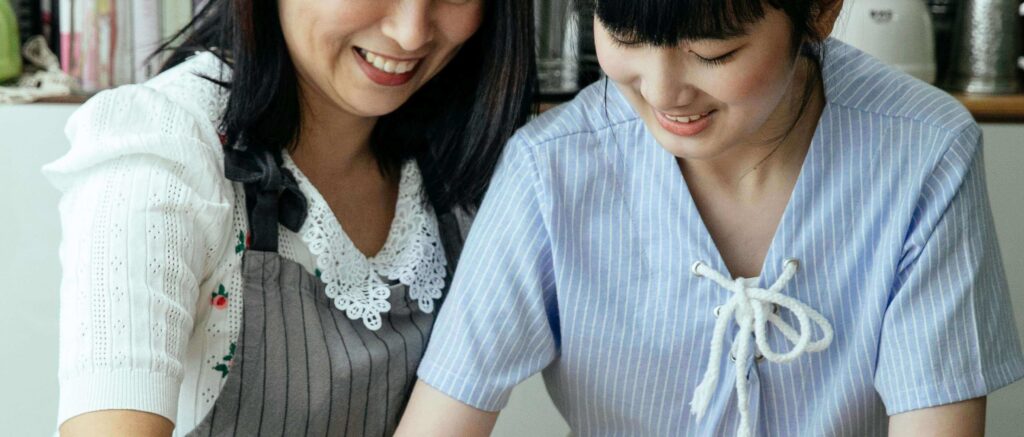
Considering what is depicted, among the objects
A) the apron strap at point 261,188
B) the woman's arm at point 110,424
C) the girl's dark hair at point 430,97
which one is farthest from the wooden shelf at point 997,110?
the woman's arm at point 110,424

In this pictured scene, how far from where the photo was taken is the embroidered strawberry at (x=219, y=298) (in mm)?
1100

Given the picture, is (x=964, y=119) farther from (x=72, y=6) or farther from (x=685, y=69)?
(x=72, y=6)

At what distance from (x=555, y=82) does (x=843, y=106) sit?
62cm

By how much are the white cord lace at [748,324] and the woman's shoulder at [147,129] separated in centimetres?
47

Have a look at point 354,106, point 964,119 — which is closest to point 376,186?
point 354,106

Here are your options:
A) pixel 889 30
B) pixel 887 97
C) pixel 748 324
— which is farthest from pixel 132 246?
pixel 889 30

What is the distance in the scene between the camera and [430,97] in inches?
52.8

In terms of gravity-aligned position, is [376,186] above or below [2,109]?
above

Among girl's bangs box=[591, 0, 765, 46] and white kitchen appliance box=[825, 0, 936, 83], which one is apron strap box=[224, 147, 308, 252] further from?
white kitchen appliance box=[825, 0, 936, 83]

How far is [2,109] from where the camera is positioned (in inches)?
61.6

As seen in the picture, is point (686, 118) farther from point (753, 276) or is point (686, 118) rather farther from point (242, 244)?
point (242, 244)

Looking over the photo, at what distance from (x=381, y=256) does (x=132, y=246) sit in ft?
1.12

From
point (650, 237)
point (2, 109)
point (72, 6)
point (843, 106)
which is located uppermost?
point (843, 106)

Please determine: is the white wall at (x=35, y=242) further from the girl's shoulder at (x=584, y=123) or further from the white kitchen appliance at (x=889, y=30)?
the girl's shoulder at (x=584, y=123)
